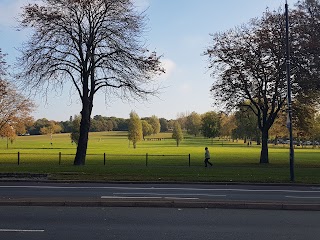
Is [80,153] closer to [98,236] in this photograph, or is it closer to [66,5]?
[66,5]

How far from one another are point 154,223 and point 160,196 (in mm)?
4549

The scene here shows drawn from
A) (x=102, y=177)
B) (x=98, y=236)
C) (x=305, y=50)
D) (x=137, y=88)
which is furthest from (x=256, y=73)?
(x=98, y=236)

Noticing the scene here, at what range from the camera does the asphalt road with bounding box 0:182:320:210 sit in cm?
1116

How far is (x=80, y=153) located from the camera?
30969 millimetres

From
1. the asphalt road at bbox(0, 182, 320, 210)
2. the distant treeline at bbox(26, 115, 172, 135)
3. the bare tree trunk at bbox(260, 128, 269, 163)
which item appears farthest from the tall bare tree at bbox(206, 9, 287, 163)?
the distant treeline at bbox(26, 115, 172, 135)

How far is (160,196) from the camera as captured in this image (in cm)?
1350

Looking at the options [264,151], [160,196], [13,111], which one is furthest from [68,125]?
[160,196]

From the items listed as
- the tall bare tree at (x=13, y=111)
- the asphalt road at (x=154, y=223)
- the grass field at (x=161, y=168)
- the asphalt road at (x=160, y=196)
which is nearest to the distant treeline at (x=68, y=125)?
the tall bare tree at (x=13, y=111)

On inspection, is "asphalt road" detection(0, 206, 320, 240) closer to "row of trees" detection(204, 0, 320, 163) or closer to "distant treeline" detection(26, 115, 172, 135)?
"row of trees" detection(204, 0, 320, 163)

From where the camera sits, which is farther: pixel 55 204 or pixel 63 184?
pixel 63 184

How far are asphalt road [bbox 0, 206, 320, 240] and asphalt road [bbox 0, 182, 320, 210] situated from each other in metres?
0.36

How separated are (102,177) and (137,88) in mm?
12263

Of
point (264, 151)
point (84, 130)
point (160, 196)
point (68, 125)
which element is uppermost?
point (68, 125)

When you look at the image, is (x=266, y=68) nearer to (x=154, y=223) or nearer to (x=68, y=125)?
(x=154, y=223)
